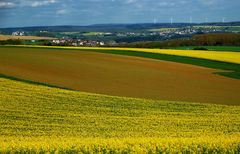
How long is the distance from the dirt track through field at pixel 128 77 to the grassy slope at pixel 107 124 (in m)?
3.53

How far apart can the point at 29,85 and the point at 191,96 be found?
34.7 feet

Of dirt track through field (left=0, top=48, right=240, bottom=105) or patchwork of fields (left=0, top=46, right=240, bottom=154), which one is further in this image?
dirt track through field (left=0, top=48, right=240, bottom=105)

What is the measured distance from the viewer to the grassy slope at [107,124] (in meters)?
12.6

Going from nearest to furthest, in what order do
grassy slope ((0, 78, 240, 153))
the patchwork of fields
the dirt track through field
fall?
grassy slope ((0, 78, 240, 153)), the patchwork of fields, the dirt track through field

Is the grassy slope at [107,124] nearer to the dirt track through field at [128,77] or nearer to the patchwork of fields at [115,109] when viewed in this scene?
the patchwork of fields at [115,109]

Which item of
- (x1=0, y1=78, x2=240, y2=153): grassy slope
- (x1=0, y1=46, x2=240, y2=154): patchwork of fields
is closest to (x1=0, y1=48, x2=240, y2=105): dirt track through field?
(x1=0, y1=46, x2=240, y2=154): patchwork of fields

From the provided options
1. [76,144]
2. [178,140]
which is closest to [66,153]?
[76,144]

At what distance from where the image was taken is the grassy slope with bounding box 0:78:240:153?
1257 cm

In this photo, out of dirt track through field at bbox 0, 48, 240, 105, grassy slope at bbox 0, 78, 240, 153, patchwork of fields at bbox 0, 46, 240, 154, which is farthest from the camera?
dirt track through field at bbox 0, 48, 240, 105

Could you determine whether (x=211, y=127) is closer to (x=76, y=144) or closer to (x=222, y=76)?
(x=76, y=144)

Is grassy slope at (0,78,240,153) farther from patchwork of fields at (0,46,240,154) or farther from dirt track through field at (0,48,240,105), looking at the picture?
dirt track through field at (0,48,240,105)

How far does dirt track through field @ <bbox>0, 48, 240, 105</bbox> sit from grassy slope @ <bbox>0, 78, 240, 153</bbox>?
11.6ft

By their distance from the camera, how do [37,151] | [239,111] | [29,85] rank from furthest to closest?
[29,85] → [239,111] → [37,151]

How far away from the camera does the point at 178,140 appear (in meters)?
13.3
